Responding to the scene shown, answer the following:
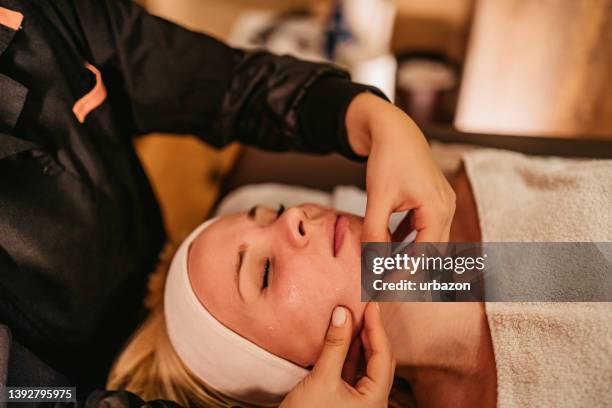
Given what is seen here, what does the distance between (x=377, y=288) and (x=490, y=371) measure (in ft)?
0.77

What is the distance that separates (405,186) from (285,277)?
264 millimetres

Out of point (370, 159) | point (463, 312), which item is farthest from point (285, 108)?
point (463, 312)

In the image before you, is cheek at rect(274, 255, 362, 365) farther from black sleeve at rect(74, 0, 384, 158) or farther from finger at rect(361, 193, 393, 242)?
black sleeve at rect(74, 0, 384, 158)

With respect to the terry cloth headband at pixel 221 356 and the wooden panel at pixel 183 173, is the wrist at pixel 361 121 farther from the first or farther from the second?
the wooden panel at pixel 183 173

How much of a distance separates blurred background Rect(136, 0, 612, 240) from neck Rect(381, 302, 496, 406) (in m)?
0.64

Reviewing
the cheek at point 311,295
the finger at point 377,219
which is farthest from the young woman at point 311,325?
the finger at point 377,219

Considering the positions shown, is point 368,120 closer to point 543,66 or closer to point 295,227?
point 295,227

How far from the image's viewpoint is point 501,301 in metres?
0.84

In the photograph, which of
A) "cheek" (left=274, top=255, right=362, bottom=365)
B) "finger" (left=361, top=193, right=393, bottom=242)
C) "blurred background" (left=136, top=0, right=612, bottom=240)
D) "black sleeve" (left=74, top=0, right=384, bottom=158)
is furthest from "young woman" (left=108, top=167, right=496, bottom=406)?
"blurred background" (left=136, top=0, right=612, bottom=240)

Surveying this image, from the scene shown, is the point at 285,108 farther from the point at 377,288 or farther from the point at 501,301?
the point at 501,301

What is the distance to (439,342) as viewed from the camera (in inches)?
35.7

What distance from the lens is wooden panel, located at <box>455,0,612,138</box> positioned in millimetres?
1577

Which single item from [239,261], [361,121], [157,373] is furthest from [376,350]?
[157,373]

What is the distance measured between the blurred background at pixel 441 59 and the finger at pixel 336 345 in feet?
2.51
